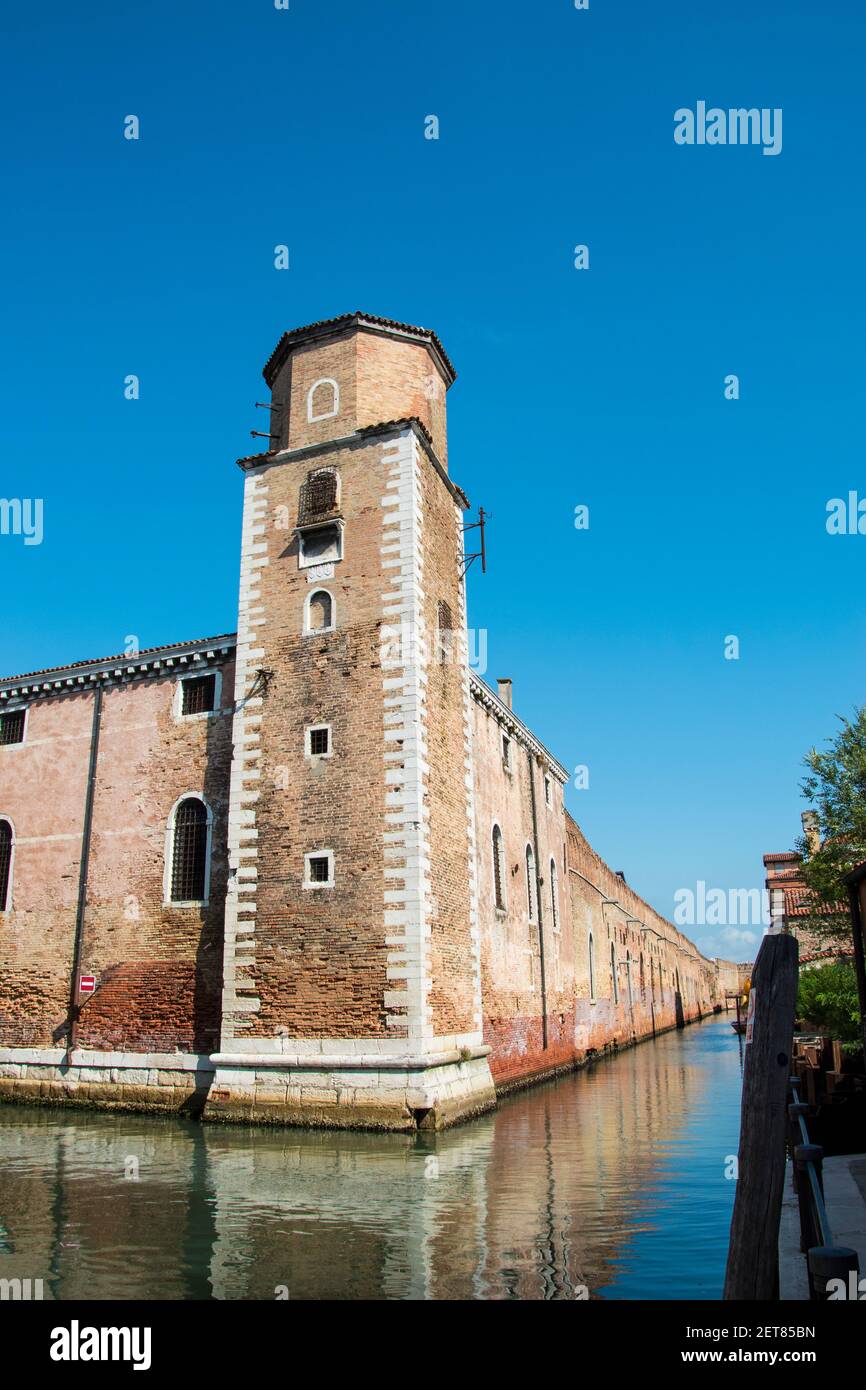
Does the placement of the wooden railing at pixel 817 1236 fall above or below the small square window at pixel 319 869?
below

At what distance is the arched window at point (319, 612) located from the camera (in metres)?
17.8

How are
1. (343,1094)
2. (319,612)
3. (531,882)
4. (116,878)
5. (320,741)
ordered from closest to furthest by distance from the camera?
(343,1094)
(320,741)
(319,612)
(116,878)
(531,882)

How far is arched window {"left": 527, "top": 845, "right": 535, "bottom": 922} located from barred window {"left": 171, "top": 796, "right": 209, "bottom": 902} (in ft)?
32.2

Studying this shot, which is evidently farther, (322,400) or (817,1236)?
(322,400)

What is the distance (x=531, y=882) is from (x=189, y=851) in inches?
408

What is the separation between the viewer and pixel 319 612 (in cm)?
1797

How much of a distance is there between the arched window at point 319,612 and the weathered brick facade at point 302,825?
0.04 metres

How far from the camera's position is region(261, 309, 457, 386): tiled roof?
19469 millimetres

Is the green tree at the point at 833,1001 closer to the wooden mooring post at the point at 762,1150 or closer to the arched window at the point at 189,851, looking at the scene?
the arched window at the point at 189,851

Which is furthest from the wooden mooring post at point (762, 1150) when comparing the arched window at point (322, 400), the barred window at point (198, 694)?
the arched window at point (322, 400)

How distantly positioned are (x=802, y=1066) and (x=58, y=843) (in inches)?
604

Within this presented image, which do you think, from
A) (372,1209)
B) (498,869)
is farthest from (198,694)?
(372,1209)

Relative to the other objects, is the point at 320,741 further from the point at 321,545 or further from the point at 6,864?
the point at 6,864

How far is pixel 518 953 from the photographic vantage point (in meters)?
23.5
